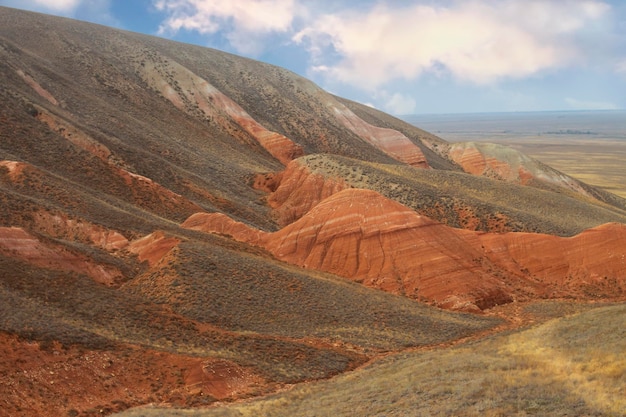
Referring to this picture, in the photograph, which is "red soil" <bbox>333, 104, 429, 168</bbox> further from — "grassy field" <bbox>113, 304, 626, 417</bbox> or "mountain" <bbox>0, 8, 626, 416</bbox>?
"grassy field" <bbox>113, 304, 626, 417</bbox>

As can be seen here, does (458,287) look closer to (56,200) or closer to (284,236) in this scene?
(284,236)

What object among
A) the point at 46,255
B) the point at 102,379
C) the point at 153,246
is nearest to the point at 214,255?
the point at 153,246

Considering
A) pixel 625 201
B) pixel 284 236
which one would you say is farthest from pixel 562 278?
pixel 625 201

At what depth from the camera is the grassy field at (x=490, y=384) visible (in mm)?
15211

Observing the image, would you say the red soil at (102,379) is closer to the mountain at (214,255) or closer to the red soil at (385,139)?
the mountain at (214,255)

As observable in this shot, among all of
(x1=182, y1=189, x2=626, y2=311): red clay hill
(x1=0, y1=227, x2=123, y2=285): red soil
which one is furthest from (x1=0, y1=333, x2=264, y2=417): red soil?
(x1=182, y1=189, x2=626, y2=311): red clay hill

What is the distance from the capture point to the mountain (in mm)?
21672

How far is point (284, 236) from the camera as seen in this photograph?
1575 inches

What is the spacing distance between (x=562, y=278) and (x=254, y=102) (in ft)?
219

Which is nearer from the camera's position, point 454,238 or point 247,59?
point 454,238

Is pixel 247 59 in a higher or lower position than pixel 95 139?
higher

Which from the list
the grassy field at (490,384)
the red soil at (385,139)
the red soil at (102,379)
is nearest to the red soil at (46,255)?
the red soil at (102,379)

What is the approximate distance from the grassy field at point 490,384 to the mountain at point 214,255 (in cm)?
203

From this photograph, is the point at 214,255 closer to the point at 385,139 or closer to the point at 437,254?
the point at 437,254
